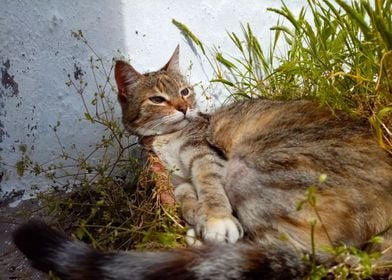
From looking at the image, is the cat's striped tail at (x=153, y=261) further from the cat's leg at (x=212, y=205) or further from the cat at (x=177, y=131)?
the cat at (x=177, y=131)

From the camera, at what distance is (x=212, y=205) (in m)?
2.18

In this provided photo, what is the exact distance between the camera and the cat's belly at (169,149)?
2.63m

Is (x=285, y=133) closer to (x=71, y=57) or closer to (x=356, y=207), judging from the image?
(x=356, y=207)

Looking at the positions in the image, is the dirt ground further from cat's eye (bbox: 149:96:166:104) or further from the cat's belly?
cat's eye (bbox: 149:96:166:104)

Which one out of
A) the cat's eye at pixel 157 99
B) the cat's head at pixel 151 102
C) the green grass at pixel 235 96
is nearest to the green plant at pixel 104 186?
the green grass at pixel 235 96

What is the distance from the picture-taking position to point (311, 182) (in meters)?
1.87

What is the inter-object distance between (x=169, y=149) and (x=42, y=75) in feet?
2.64

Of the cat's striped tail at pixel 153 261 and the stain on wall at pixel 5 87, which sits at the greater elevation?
the stain on wall at pixel 5 87

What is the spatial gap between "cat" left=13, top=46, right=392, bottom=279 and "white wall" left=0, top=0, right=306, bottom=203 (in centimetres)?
84

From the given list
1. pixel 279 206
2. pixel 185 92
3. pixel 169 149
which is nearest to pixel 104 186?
pixel 169 149

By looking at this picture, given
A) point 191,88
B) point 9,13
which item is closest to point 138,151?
point 191,88

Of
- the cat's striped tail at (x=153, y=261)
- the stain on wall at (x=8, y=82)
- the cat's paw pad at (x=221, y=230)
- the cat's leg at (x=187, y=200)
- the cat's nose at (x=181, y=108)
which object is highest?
the stain on wall at (x=8, y=82)

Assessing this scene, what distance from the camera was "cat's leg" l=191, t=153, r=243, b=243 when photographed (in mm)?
2037

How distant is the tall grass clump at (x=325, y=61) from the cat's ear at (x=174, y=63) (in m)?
0.21
